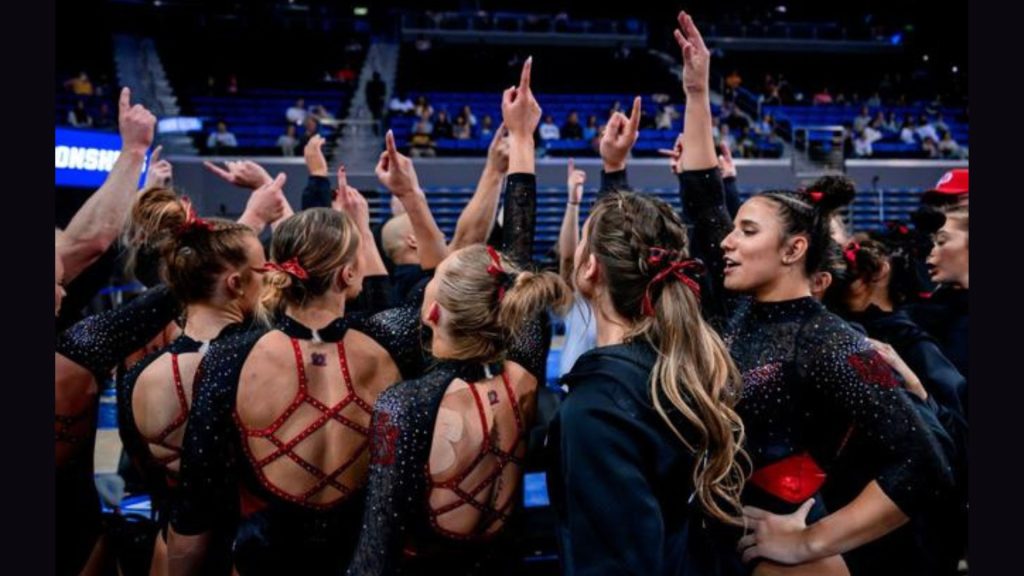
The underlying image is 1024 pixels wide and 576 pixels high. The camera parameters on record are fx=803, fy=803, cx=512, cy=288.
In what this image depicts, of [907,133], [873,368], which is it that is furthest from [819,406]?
[907,133]

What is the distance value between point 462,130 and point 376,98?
1787 millimetres

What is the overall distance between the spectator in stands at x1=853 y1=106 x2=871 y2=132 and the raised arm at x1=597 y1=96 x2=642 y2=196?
41.3 feet

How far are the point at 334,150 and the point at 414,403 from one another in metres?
10.5

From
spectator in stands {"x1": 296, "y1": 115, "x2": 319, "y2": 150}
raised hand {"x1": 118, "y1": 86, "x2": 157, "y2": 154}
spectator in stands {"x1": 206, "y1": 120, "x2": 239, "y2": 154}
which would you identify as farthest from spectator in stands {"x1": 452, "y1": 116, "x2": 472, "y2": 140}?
raised hand {"x1": 118, "y1": 86, "x2": 157, "y2": 154}

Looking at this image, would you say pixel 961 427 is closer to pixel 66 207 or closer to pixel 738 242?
pixel 738 242

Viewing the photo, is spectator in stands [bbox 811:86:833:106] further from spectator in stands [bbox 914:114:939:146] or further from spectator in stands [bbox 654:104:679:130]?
spectator in stands [bbox 654:104:679:130]

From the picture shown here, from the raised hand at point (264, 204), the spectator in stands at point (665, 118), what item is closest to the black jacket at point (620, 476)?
the raised hand at point (264, 204)

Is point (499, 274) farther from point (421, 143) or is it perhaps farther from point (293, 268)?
point (421, 143)

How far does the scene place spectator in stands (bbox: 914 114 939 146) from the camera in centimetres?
1382

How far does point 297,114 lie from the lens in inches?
493

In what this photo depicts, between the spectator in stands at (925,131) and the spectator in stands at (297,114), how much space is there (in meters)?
10.3

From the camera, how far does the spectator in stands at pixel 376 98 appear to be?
1293cm

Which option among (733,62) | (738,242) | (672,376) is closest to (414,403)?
(672,376)

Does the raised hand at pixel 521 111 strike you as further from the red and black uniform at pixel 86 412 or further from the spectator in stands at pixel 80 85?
the spectator in stands at pixel 80 85
